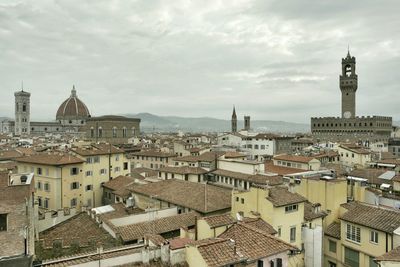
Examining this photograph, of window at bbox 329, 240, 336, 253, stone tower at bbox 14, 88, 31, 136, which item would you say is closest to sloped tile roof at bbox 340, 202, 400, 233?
window at bbox 329, 240, 336, 253

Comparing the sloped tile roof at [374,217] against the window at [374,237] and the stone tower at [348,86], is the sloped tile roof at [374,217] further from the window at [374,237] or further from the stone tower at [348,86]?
the stone tower at [348,86]

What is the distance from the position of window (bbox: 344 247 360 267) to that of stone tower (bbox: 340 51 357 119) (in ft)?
393

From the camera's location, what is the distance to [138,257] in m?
13.0

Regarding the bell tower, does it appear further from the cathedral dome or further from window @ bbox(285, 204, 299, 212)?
the cathedral dome

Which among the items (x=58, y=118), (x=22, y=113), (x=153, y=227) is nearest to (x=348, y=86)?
(x=153, y=227)

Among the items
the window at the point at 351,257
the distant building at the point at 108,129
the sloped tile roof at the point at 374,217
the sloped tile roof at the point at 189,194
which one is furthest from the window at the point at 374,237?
the distant building at the point at 108,129

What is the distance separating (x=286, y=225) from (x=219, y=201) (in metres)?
7.77

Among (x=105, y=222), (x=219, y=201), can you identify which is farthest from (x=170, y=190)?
(x=105, y=222)

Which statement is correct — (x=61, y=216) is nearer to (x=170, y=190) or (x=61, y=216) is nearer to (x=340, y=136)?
(x=170, y=190)

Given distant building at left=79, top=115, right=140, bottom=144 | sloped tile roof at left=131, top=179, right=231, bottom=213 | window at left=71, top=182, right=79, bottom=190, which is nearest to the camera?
sloped tile roof at left=131, top=179, right=231, bottom=213

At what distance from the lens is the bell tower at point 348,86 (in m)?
132

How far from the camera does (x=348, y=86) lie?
13250 centimetres

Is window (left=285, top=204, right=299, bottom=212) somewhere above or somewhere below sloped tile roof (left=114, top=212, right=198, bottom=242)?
above

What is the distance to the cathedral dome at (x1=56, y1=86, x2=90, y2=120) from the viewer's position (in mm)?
181000
